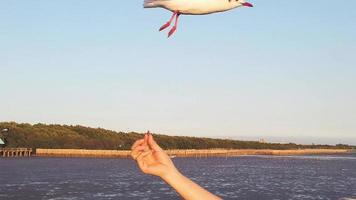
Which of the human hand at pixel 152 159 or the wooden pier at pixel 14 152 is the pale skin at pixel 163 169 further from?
the wooden pier at pixel 14 152

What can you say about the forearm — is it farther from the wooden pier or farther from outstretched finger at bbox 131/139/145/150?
the wooden pier

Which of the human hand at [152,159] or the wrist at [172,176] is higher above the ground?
the human hand at [152,159]

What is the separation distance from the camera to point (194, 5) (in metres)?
2.60

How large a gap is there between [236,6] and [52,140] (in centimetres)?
14574

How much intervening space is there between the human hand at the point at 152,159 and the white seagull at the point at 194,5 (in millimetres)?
523

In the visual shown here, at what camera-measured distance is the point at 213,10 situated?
8.36ft

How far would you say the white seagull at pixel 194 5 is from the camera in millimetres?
2559

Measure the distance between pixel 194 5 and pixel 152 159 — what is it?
72 centimetres

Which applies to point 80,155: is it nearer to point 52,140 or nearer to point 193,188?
point 52,140

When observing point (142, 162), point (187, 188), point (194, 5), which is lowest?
point (187, 188)

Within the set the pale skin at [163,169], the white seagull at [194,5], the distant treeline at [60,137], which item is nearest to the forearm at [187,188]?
the pale skin at [163,169]

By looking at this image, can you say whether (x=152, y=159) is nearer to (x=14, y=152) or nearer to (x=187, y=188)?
(x=187, y=188)

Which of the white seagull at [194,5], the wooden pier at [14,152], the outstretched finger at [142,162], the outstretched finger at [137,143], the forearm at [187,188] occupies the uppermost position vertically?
the wooden pier at [14,152]

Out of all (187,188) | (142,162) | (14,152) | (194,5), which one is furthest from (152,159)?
(14,152)
